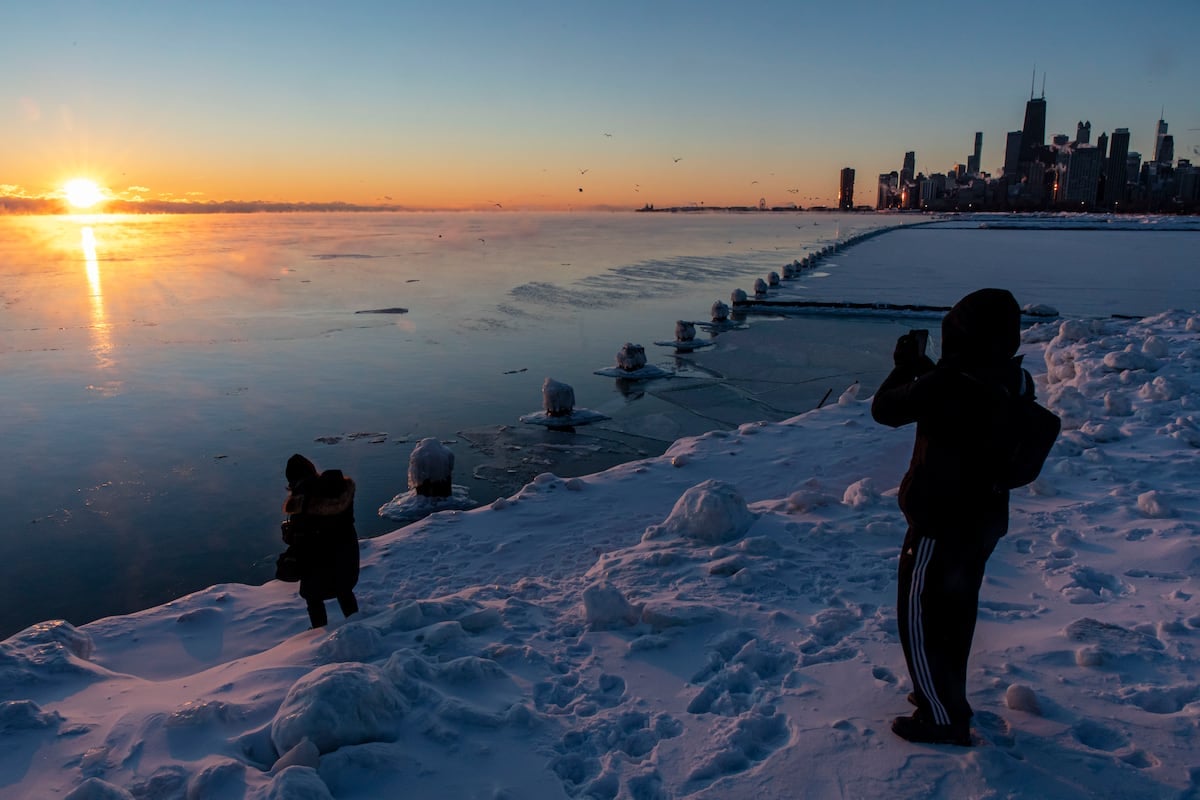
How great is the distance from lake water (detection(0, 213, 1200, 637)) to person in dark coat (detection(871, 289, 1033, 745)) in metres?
6.03

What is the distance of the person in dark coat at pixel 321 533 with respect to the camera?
450 centimetres

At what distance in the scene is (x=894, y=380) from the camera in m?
2.87

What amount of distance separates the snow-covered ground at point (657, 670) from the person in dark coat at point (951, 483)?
34 centimetres

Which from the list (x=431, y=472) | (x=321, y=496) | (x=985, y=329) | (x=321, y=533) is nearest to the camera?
(x=985, y=329)

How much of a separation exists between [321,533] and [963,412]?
145 inches

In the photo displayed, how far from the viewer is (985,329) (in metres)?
2.63

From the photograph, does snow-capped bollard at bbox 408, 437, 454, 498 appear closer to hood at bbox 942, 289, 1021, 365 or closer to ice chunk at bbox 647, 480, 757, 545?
ice chunk at bbox 647, 480, 757, 545

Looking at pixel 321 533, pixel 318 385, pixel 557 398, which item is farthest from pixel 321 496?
pixel 318 385

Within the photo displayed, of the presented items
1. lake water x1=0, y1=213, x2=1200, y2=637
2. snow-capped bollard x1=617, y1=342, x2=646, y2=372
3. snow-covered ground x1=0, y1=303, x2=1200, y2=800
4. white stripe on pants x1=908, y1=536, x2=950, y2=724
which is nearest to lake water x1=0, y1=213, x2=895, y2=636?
lake water x1=0, y1=213, x2=1200, y2=637

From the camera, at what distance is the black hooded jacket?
2.63 metres

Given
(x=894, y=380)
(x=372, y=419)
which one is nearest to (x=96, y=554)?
(x=372, y=419)

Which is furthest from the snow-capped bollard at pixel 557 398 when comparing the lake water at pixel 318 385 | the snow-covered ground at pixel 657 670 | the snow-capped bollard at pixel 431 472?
the snow-covered ground at pixel 657 670

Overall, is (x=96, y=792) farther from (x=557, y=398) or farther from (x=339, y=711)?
(x=557, y=398)

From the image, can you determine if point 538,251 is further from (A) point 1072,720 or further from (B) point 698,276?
(A) point 1072,720
